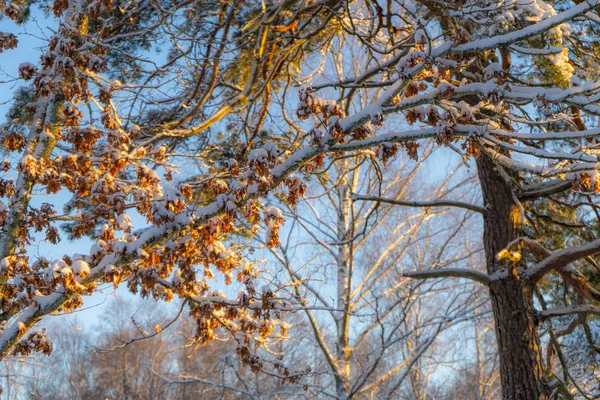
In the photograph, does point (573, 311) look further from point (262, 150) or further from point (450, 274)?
point (262, 150)

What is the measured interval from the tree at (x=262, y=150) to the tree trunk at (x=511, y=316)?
0.01 metres

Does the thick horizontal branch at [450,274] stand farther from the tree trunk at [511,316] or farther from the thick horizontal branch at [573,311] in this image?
the thick horizontal branch at [573,311]

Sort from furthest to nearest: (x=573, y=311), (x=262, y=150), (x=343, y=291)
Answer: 1. (x=343, y=291)
2. (x=573, y=311)
3. (x=262, y=150)

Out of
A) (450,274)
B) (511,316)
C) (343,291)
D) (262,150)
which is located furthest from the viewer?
(343,291)

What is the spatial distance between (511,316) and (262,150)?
336 cm

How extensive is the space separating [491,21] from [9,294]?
487cm

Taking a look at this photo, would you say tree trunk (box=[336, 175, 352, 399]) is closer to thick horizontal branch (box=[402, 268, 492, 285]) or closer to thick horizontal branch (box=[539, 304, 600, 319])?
thick horizontal branch (box=[402, 268, 492, 285])

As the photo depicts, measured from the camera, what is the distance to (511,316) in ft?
18.5

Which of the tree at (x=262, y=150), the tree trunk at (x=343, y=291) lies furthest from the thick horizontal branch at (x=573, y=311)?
the tree trunk at (x=343, y=291)

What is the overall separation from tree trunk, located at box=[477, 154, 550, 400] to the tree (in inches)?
0.6

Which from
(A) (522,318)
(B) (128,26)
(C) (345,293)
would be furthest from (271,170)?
(C) (345,293)

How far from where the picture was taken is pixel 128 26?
674 cm

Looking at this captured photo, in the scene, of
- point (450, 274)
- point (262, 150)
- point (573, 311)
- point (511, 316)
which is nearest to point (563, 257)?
point (573, 311)

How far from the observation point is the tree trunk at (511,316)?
5418 mm
